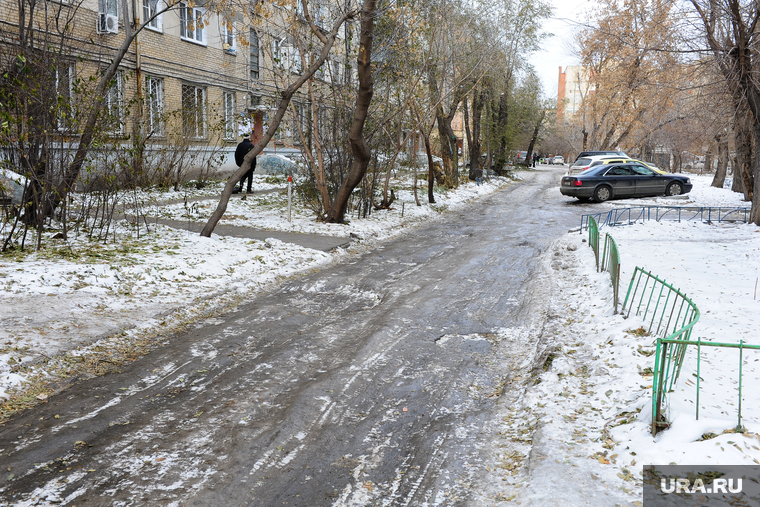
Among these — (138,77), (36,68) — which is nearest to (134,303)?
(36,68)

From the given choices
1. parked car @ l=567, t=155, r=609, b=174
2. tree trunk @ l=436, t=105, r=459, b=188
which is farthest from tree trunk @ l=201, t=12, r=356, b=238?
parked car @ l=567, t=155, r=609, b=174

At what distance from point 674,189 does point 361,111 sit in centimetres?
1620

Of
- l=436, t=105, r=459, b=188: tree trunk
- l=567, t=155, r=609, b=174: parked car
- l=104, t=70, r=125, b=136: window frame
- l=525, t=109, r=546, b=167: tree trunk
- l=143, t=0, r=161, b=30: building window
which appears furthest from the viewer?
l=525, t=109, r=546, b=167: tree trunk

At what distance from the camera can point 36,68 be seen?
8656 mm

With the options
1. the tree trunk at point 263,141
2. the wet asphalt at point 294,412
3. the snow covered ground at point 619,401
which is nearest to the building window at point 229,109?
the tree trunk at point 263,141

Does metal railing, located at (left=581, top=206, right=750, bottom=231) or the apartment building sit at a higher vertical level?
the apartment building

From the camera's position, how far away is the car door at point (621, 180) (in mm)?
22094

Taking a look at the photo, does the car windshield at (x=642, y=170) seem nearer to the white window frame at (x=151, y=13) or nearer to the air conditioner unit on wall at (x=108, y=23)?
the white window frame at (x=151, y=13)

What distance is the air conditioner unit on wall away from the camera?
17188mm

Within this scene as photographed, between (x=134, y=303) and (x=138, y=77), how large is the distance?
1441 cm

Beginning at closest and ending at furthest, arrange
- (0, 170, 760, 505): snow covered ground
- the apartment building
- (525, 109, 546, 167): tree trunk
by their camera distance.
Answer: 1. (0, 170, 760, 505): snow covered ground
2. the apartment building
3. (525, 109, 546, 167): tree trunk

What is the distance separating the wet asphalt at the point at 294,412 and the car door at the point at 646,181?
16.7 m

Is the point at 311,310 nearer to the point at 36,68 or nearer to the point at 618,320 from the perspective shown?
the point at 618,320

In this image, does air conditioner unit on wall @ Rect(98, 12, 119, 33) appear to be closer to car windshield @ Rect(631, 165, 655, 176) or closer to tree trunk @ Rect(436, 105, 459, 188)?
tree trunk @ Rect(436, 105, 459, 188)
